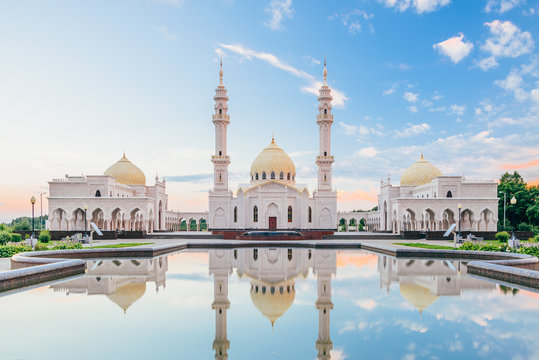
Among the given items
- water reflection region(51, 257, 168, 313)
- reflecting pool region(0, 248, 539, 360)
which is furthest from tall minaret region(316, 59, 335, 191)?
reflecting pool region(0, 248, 539, 360)

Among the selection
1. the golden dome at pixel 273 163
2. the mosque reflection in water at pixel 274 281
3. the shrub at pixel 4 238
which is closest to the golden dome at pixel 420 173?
the golden dome at pixel 273 163

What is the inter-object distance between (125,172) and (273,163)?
15.2 meters

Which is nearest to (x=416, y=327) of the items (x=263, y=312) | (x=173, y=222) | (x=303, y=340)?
(x=303, y=340)

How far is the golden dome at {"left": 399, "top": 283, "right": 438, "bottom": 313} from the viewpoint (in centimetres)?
908

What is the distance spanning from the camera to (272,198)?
1674 inches

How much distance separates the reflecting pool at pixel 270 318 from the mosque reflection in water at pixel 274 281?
0.04m

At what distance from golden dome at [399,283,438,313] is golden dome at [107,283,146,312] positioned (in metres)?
5.88

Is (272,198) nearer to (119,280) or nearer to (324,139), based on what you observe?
(324,139)

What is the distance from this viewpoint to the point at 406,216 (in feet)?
135

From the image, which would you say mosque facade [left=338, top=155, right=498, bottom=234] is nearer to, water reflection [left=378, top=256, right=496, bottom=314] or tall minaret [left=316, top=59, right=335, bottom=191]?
tall minaret [left=316, top=59, right=335, bottom=191]

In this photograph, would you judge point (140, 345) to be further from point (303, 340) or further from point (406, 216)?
point (406, 216)

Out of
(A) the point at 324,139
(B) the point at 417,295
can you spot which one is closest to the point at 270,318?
(B) the point at 417,295

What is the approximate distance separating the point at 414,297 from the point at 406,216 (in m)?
32.8

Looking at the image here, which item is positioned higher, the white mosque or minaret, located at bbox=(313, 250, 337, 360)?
the white mosque
